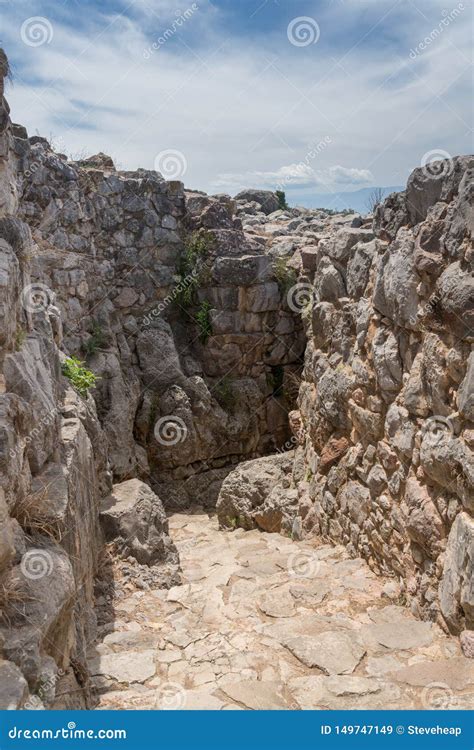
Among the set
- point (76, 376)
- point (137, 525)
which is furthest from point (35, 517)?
point (76, 376)

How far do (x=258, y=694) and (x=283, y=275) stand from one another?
8012mm

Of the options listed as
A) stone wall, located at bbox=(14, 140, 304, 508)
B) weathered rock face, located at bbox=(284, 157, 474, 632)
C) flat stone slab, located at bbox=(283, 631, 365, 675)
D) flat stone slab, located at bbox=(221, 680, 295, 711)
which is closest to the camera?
flat stone slab, located at bbox=(221, 680, 295, 711)

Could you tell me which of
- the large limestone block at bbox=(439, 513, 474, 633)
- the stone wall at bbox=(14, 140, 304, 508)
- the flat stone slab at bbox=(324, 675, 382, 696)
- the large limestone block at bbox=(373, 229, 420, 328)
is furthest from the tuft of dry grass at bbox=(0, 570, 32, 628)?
the stone wall at bbox=(14, 140, 304, 508)

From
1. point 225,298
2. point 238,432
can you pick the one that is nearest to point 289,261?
point 225,298

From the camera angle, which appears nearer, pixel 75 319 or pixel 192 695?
pixel 192 695

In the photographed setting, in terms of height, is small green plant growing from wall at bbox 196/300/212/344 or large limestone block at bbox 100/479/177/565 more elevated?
small green plant growing from wall at bbox 196/300/212/344

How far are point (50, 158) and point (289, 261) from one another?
4366 millimetres

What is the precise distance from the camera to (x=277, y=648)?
3652mm

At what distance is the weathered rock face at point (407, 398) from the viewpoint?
143 inches

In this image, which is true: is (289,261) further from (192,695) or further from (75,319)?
(192,695)

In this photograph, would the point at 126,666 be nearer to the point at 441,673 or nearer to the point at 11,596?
the point at 11,596

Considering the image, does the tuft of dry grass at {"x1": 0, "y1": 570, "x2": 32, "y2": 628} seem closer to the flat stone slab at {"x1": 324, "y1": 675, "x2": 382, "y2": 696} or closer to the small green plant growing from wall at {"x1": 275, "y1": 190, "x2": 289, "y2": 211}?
the flat stone slab at {"x1": 324, "y1": 675, "x2": 382, "y2": 696}

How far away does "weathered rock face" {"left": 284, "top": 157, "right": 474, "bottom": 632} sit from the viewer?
364 cm

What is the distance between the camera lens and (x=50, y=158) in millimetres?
8203
